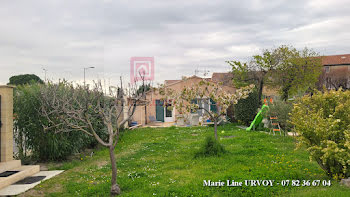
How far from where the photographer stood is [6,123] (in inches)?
301

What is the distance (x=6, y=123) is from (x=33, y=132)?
1092 mm

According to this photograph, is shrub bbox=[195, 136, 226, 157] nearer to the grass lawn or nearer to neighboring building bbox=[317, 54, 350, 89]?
the grass lawn

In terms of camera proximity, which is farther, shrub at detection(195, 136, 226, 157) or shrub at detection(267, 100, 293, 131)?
shrub at detection(267, 100, 293, 131)

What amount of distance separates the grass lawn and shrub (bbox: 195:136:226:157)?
0.26 meters

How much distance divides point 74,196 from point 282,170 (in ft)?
16.2

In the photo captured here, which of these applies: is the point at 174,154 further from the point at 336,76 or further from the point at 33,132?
the point at 336,76

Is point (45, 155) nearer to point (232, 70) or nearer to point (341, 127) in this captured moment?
point (341, 127)

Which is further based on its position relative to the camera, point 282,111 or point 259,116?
point 259,116

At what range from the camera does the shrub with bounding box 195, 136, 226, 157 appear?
8.82 meters

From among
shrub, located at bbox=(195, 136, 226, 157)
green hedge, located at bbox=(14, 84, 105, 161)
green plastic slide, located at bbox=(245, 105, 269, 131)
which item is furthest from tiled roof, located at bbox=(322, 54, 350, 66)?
green hedge, located at bbox=(14, 84, 105, 161)

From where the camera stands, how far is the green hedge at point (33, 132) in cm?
854

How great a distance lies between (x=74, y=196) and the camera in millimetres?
5676

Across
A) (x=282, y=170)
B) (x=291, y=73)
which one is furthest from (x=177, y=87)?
(x=282, y=170)

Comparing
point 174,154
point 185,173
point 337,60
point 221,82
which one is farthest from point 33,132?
point 337,60
